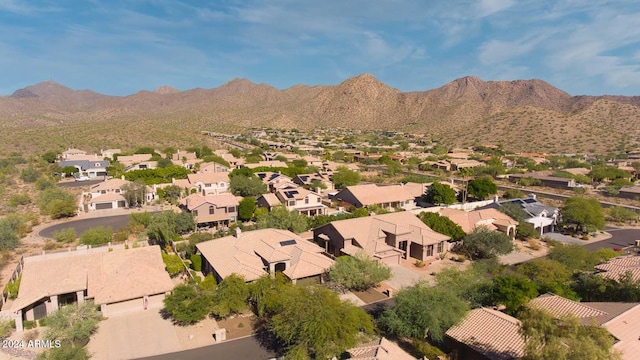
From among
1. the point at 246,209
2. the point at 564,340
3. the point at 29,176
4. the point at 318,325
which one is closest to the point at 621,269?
the point at 564,340

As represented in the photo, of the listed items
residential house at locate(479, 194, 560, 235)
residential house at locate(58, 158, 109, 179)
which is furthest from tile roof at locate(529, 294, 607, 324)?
residential house at locate(58, 158, 109, 179)

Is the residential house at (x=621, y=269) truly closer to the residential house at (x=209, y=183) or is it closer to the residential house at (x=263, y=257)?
the residential house at (x=263, y=257)

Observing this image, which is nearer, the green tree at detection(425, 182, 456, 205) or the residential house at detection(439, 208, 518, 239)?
the residential house at detection(439, 208, 518, 239)

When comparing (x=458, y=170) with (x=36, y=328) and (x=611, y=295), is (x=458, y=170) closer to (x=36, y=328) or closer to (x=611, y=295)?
(x=611, y=295)

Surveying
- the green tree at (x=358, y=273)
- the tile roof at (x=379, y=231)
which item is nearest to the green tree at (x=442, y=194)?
the tile roof at (x=379, y=231)

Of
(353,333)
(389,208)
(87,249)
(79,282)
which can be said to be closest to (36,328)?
(79,282)

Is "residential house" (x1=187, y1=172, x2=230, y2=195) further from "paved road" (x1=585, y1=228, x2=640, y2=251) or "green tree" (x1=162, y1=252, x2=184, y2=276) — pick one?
"paved road" (x1=585, y1=228, x2=640, y2=251)

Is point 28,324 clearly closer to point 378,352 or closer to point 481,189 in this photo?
point 378,352

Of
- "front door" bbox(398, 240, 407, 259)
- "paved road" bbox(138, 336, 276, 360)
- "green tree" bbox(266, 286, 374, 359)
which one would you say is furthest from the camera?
"front door" bbox(398, 240, 407, 259)
